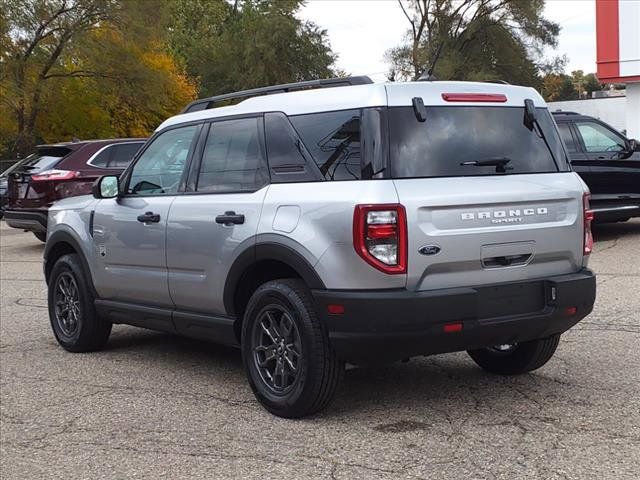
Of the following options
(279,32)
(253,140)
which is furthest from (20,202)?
(279,32)

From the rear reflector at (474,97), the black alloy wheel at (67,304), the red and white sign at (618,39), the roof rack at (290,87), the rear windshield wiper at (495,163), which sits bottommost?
the black alloy wheel at (67,304)

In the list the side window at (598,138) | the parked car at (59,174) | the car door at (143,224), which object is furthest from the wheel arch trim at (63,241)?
the side window at (598,138)

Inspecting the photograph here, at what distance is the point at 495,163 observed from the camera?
5176mm

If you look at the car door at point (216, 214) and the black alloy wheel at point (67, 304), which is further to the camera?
the black alloy wheel at point (67, 304)

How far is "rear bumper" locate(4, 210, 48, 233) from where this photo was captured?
1427 cm

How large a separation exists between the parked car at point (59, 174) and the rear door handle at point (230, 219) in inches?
358

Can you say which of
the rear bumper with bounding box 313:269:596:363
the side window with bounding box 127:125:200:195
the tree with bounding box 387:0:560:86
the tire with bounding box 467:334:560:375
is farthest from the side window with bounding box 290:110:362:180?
the tree with bounding box 387:0:560:86

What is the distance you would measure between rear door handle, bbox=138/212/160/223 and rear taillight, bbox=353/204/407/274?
1990 mm

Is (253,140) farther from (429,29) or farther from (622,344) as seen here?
(429,29)

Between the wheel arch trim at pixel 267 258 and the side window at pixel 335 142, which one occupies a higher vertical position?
the side window at pixel 335 142

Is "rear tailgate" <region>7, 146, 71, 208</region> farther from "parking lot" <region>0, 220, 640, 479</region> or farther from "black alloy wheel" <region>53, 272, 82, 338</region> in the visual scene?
"parking lot" <region>0, 220, 640, 479</region>

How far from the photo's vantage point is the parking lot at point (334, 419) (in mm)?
4441

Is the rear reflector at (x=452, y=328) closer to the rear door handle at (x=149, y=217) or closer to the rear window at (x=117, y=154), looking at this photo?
the rear door handle at (x=149, y=217)

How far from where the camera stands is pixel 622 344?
6730mm
